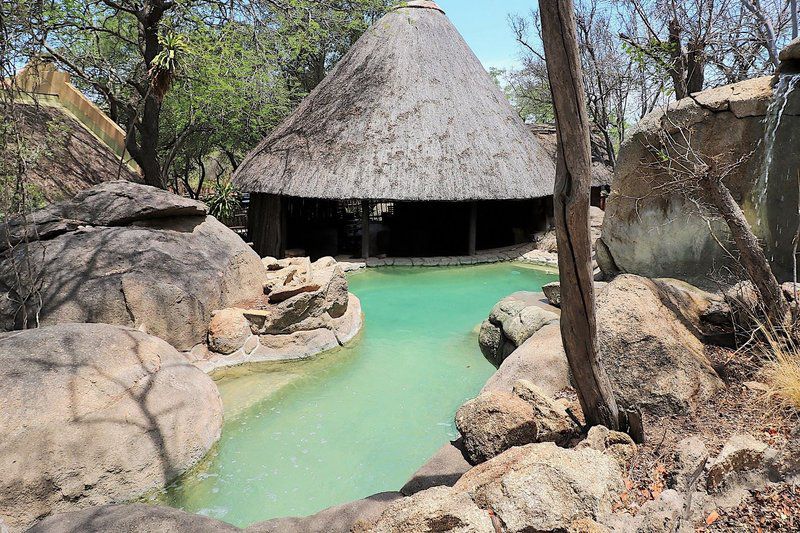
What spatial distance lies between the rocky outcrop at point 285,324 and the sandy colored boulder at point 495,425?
3.49 meters

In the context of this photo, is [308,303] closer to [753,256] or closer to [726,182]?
[753,256]

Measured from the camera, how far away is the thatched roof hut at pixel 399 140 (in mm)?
10859

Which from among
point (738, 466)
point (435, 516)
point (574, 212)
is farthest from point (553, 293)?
point (435, 516)

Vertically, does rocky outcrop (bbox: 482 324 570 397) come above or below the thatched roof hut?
below

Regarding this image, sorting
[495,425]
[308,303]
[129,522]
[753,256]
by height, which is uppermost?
[753,256]

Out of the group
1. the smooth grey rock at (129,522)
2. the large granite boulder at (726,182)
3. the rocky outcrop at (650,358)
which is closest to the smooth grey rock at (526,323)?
the large granite boulder at (726,182)

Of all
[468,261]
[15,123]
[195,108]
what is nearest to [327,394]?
[15,123]

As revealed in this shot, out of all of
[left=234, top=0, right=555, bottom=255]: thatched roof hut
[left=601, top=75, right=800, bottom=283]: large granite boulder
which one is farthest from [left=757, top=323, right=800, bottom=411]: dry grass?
[left=234, top=0, right=555, bottom=255]: thatched roof hut

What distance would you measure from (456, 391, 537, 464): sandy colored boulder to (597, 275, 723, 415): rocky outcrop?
62 cm

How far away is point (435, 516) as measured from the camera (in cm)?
202

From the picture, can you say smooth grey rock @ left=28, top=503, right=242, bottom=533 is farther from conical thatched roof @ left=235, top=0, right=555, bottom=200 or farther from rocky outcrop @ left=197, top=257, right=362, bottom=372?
conical thatched roof @ left=235, top=0, right=555, bottom=200

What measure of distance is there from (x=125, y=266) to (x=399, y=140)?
6.85m

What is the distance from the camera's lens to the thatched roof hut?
35.6 ft

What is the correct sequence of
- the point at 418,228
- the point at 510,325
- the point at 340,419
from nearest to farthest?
the point at 340,419 → the point at 510,325 → the point at 418,228
